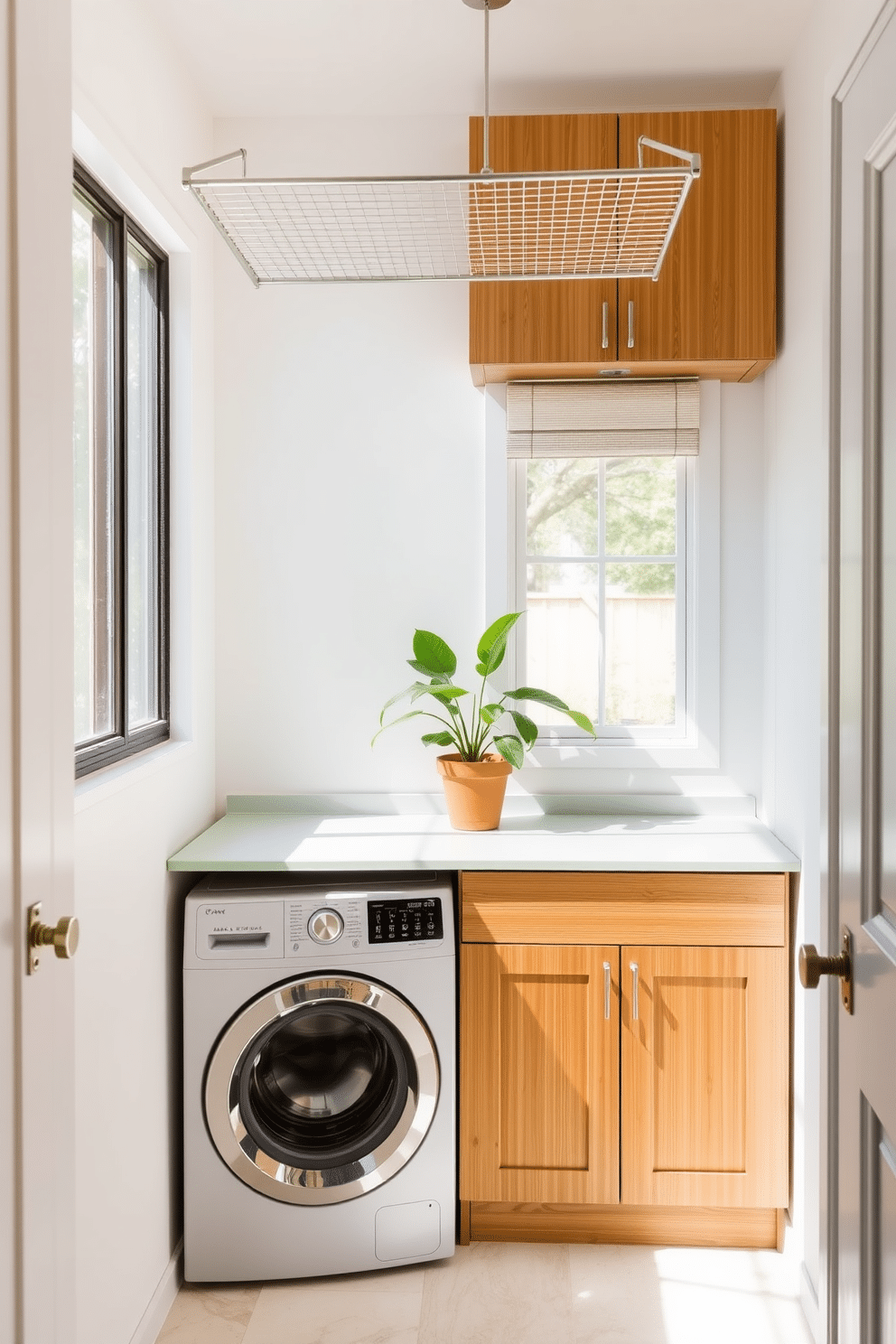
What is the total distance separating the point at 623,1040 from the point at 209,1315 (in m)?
1.08

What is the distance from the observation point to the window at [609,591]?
2.72 m

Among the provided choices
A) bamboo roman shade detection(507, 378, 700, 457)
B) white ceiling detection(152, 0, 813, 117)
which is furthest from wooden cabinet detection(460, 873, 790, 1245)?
white ceiling detection(152, 0, 813, 117)

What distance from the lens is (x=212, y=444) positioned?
2.68m

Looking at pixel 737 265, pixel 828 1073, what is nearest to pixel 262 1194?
pixel 828 1073

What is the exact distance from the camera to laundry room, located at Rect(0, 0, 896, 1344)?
1725 millimetres

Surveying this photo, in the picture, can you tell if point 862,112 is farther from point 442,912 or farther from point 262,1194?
point 262,1194

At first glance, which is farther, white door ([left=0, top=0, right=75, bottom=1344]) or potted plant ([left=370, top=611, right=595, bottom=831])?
potted plant ([left=370, top=611, right=595, bottom=831])

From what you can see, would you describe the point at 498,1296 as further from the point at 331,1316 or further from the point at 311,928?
the point at 311,928

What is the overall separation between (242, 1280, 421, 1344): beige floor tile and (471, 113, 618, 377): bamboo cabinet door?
2.17 m

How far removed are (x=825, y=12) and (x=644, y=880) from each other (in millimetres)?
1906

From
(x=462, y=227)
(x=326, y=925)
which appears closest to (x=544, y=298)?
(x=462, y=227)

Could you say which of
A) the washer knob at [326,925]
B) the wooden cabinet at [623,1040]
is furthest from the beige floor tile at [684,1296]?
the washer knob at [326,925]

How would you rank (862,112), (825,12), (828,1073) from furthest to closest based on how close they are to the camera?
1. (825,12)
2. (828,1073)
3. (862,112)

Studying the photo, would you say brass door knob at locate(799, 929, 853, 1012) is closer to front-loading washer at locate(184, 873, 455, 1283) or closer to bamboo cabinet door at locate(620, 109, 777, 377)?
front-loading washer at locate(184, 873, 455, 1283)
